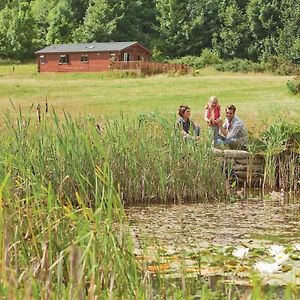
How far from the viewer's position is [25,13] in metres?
72.1

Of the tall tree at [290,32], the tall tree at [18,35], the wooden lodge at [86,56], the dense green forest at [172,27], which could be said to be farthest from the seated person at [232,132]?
the tall tree at [18,35]

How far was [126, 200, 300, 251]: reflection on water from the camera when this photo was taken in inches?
256

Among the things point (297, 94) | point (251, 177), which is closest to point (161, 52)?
point (297, 94)

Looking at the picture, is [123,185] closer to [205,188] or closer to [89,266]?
[205,188]

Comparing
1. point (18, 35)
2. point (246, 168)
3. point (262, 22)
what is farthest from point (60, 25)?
point (246, 168)

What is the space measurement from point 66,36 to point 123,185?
64911 mm

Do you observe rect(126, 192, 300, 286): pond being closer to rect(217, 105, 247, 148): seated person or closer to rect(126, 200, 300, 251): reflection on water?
rect(126, 200, 300, 251): reflection on water

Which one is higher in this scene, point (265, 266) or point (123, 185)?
point (265, 266)

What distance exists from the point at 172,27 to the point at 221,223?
59.6m

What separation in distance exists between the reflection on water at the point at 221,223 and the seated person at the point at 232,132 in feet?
5.72

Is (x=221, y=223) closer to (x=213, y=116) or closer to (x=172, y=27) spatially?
(x=213, y=116)

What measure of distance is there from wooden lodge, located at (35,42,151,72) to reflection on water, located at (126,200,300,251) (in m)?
45.9

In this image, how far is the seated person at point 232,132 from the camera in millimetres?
10852

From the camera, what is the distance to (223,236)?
678 cm
